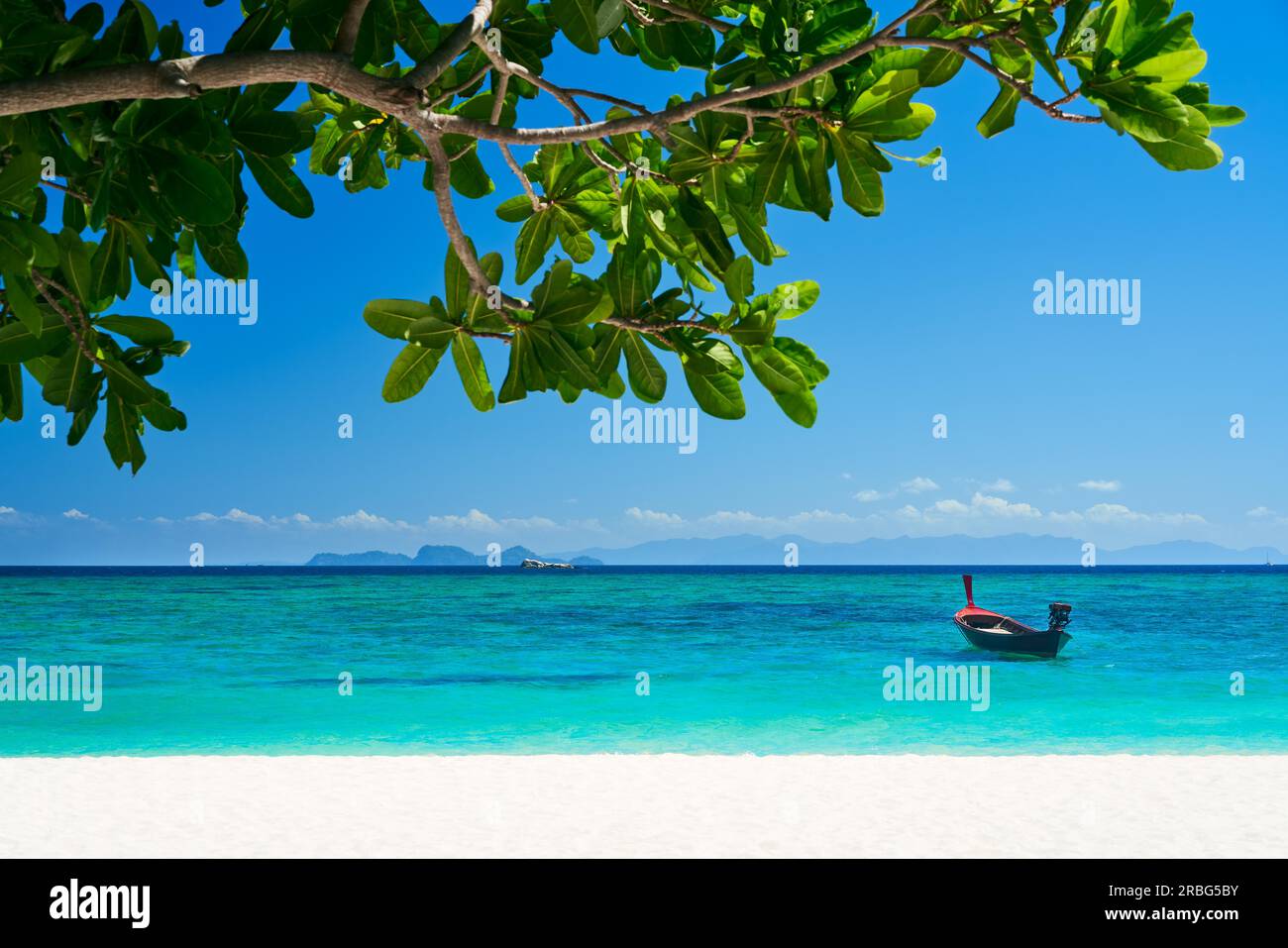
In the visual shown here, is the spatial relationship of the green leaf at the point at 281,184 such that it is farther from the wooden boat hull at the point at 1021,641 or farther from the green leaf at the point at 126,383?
the wooden boat hull at the point at 1021,641

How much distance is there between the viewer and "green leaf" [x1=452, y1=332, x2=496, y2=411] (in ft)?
5.30

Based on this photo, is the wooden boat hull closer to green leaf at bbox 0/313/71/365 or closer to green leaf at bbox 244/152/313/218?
green leaf at bbox 244/152/313/218

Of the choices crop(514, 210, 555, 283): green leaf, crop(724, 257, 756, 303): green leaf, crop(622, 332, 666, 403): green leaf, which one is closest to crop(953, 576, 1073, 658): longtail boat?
crop(514, 210, 555, 283): green leaf

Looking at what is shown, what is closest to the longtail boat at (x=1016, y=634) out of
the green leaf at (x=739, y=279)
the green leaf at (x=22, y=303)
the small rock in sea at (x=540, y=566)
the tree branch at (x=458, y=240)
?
the green leaf at (x=739, y=279)

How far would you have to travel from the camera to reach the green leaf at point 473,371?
162 centimetres

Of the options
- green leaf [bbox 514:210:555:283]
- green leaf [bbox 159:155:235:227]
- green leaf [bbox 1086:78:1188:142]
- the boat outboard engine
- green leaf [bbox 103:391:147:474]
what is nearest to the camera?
green leaf [bbox 1086:78:1188:142]

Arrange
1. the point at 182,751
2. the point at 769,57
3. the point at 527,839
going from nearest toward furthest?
the point at 769,57 < the point at 527,839 < the point at 182,751

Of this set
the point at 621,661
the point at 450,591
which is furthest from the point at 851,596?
the point at 621,661

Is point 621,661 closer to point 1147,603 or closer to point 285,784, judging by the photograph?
point 285,784

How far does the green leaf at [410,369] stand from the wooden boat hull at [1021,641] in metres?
18.1

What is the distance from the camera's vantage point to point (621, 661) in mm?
20094

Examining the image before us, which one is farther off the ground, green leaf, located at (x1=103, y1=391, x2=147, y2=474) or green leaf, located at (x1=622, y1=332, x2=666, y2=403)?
green leaf, located at (x1=622, y1=332, x2=666, y2=403)

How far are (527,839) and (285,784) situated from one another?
3019mm
